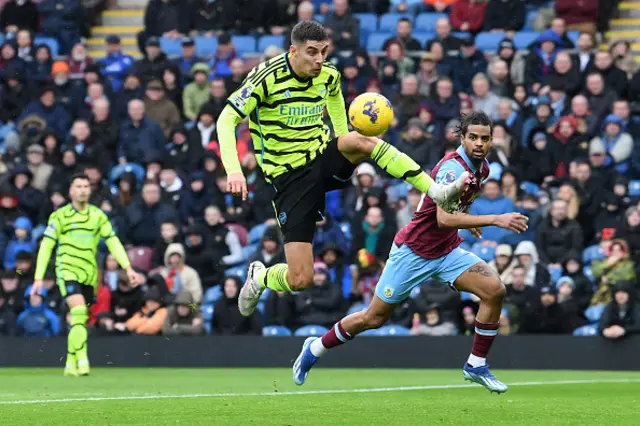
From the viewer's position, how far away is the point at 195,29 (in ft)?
75.0

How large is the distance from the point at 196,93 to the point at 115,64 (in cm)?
210

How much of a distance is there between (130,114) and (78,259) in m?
5.67

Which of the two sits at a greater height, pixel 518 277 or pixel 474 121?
pixel 474 121

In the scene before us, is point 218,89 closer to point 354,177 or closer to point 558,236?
point 354,177

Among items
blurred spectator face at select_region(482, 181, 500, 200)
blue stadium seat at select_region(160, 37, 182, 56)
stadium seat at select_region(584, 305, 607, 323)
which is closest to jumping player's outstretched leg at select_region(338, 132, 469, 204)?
stadium seat at select_region(584, 305, 607, 323)

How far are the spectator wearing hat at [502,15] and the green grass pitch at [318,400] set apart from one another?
7.56 m

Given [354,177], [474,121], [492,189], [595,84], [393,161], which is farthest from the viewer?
[595,84]

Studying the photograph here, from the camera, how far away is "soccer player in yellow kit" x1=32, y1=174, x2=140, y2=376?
48.5 ft

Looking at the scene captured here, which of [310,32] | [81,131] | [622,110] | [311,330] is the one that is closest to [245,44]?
[81,131]

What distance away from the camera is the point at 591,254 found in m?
16.9

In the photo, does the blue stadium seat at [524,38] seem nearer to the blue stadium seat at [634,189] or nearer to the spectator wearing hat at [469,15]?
the spectator wearing hat at [469,15]

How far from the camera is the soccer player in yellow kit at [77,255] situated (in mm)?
14781

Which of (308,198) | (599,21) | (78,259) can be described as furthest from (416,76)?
(308,198)

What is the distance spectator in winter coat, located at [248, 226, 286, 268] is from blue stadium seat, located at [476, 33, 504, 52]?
510 cm
